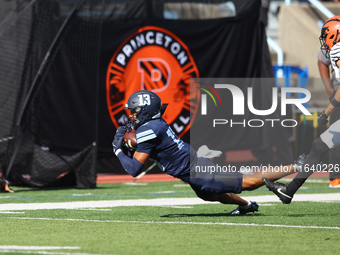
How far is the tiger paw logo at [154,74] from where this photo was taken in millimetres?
14195

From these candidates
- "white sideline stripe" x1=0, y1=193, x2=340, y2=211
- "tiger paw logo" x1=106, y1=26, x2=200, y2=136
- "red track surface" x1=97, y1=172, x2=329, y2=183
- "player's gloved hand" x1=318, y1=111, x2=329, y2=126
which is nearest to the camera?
"player's gloved hand" x1=318, y1=111, x2=329, y2=126

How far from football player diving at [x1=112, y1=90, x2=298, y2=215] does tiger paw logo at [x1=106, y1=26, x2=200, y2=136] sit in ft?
21.8

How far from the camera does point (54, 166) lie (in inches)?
476

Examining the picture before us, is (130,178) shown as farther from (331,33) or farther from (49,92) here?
(331,33)

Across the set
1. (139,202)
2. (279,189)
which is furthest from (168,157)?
(139,202)

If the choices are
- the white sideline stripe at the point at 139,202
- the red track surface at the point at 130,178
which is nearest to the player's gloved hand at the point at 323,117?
the white sideline stripe at the point at 139,202

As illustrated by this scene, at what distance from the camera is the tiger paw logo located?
1420 centimetres

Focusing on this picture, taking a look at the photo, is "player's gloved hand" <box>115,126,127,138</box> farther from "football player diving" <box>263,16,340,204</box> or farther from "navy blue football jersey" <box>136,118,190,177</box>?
"football player diving" <box>263,16,340,204</box>

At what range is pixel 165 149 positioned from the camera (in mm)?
7426

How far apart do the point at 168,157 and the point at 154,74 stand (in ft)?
22.9

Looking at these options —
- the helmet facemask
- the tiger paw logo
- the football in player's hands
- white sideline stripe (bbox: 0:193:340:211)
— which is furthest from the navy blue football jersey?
the tiger paw logo

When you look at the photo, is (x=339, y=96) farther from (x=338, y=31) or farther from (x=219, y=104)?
(x=219, y=104)

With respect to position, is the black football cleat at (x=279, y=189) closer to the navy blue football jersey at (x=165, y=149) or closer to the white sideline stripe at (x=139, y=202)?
the navy blue football jersey at (x=165, y=149)

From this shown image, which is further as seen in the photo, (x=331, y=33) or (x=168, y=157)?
(x=331, y=33)
